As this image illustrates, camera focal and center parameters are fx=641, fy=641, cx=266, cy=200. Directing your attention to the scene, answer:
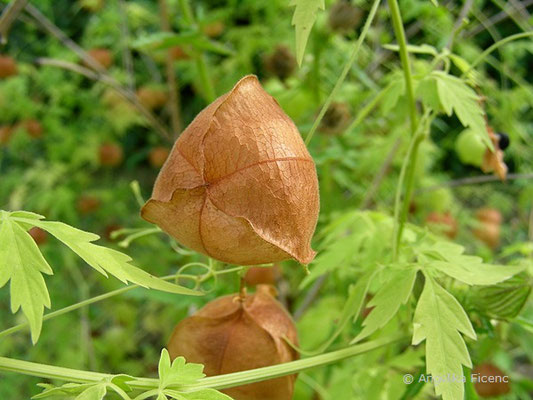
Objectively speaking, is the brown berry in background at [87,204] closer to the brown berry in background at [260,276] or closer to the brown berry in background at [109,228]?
the brown berry in background at [109,228]

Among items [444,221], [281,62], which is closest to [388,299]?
[281,62]

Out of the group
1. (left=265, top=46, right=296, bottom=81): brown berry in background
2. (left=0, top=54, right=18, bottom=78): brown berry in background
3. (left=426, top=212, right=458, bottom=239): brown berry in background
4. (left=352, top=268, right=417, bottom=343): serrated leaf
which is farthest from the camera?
(left=0, top=54, right=18, bottom=78): brown berry in background

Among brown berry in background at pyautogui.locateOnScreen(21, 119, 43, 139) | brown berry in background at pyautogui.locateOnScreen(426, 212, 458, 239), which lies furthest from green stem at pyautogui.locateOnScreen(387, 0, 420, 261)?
brown berry in background at pyautogui.locateOnScreen(21, 119, 43, 139)

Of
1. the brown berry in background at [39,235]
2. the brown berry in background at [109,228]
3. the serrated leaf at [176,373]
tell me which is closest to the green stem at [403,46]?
the serrated leaf at [176,373]

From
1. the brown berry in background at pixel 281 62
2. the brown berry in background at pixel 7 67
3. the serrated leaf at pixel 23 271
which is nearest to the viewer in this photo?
the serrated leaf at pixel 23 271

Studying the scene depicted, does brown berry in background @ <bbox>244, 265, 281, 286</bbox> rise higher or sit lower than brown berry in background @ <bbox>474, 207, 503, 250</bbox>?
higher

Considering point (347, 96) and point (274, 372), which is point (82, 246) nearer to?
point (274, 372)

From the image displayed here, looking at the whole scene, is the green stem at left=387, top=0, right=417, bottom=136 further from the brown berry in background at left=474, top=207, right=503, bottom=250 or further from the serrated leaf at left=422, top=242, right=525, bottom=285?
the brown berry in background at left=474, top=207, right=503, bottom=250
